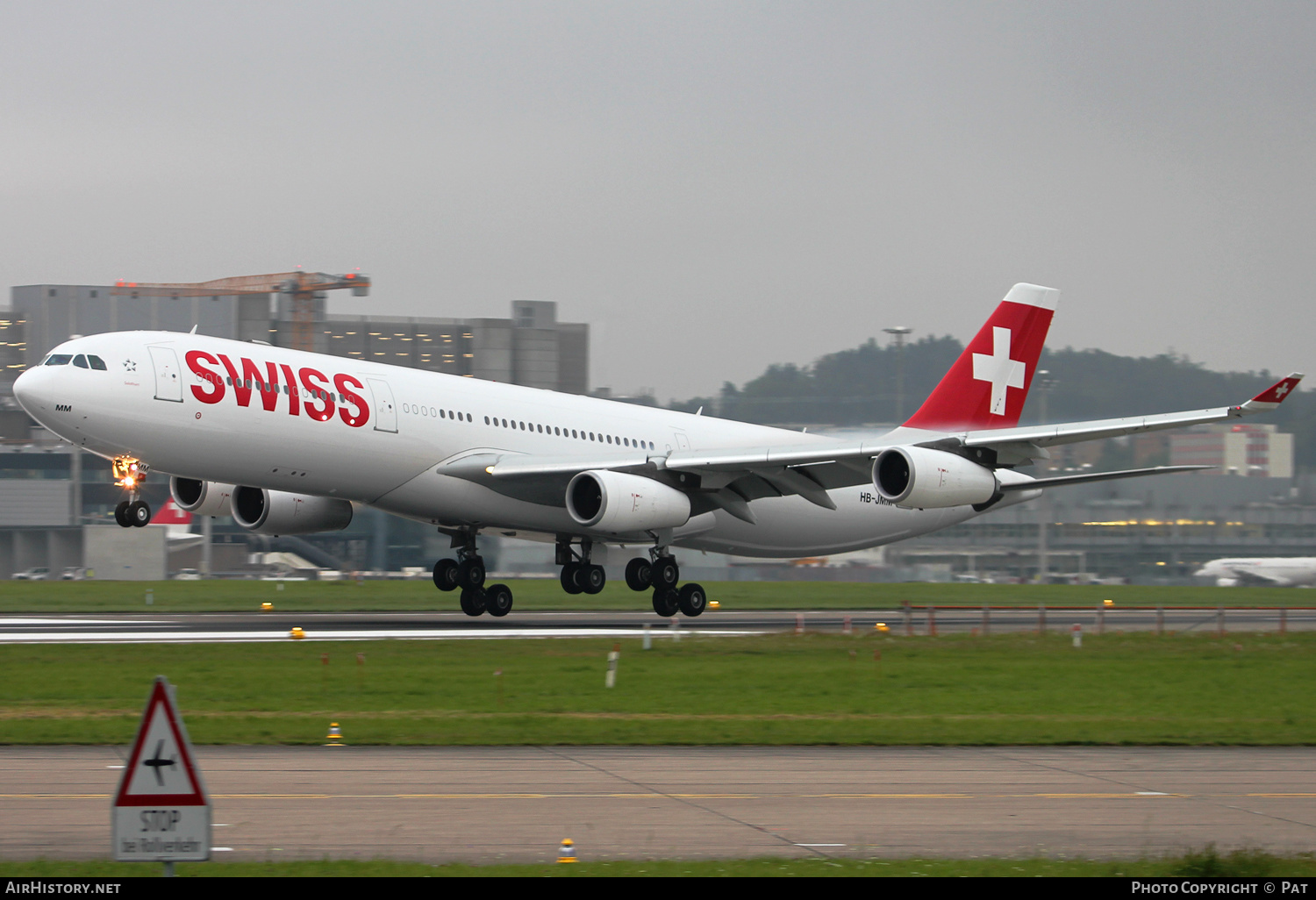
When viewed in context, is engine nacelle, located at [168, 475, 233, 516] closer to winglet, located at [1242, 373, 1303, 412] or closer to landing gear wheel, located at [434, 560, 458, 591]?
landing gear wheel, located at [434, 560, 458, 591]

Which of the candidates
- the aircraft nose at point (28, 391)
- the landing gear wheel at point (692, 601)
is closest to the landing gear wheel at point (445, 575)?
the landing gear wheel at point (692, 601)

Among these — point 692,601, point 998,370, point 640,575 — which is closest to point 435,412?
point 640,575

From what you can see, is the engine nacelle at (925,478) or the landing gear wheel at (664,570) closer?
the engine nacelle at (925,478)

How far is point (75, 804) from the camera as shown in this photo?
1229 cm

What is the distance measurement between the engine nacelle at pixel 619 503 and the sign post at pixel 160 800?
87.0ft

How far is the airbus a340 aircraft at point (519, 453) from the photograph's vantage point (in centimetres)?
3077

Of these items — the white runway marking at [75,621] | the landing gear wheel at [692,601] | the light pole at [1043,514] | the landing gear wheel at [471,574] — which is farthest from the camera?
the light pole at [1043,514]

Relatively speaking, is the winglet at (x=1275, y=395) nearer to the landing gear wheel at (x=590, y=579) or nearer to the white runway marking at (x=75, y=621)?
the landing gear wheel at (x=590, y=579)

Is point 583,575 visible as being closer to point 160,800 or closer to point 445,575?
point 445,575

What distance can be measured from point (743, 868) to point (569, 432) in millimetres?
28798

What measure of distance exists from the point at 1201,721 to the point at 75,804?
1413cm

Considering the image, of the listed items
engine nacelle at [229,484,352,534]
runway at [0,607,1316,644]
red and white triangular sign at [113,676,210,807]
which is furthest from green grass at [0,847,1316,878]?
engine nacelle at [229,484,352,534]

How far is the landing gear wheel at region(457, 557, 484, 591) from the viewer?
38656mm
